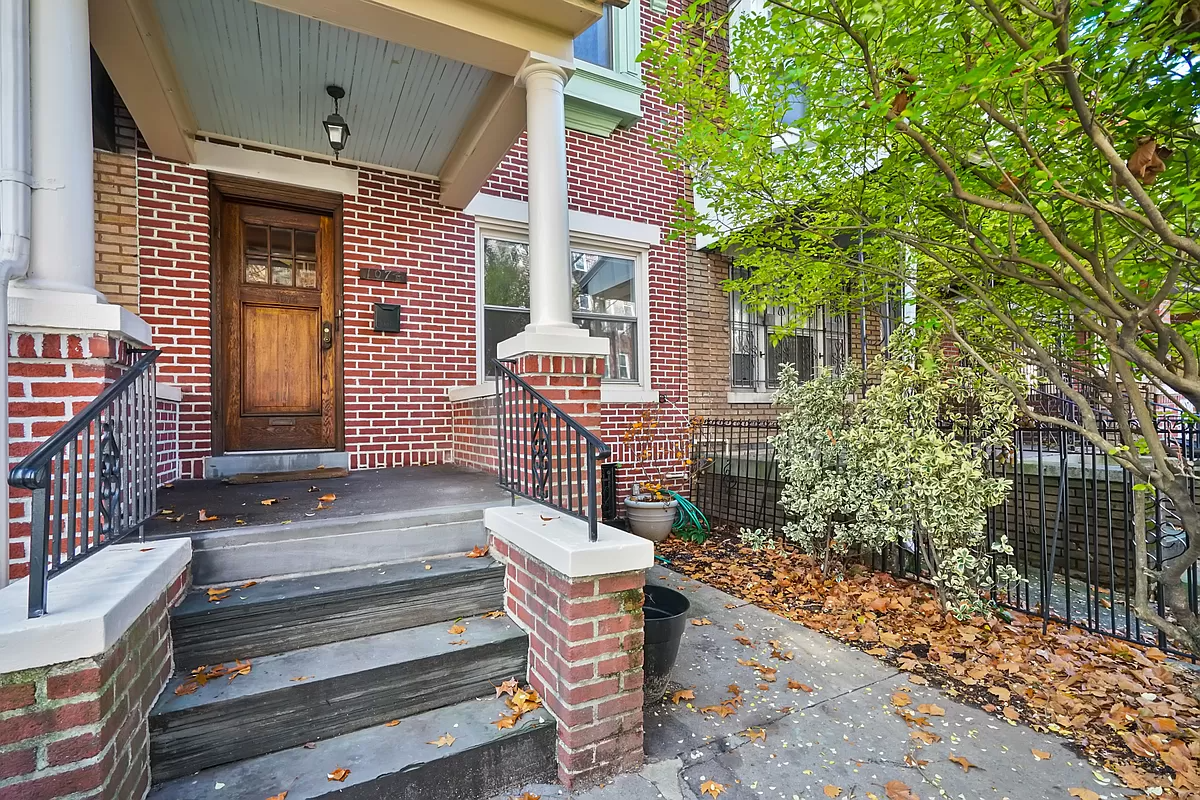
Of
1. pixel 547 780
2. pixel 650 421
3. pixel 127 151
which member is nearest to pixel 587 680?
pixel 547 780

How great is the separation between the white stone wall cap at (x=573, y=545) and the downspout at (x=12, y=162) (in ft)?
5.33

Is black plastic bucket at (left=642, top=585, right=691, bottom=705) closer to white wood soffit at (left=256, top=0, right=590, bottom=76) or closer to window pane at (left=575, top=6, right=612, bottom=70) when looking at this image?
white wood soffit at (left=256, top=0, right=590, bottom=76)

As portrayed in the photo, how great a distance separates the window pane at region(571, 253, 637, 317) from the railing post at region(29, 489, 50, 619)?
4745 millimetres

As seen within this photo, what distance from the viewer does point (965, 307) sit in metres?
3.45

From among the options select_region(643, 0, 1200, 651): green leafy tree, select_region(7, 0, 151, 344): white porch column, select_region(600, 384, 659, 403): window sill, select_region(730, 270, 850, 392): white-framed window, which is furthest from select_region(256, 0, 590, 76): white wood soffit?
select_region(730, 270, 850, 392): white-framed window

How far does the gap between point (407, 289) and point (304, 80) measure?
1648 mm

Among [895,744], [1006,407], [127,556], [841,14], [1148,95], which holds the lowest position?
[895,744]

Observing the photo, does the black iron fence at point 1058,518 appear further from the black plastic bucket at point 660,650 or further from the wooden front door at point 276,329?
the wooden front door at point 276,329

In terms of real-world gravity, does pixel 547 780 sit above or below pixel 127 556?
below

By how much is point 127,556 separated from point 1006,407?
4.46m

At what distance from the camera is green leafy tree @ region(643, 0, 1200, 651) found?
185 centimetres

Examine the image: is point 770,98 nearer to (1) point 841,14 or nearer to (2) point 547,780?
(1) point 841,14

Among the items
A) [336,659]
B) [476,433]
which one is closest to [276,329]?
[476,433]

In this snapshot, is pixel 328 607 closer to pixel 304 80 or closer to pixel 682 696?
pixel 682 696
